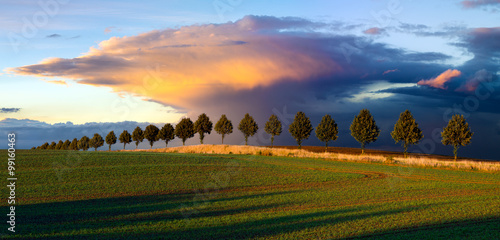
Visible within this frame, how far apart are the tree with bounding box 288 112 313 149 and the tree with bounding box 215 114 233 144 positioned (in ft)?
70.0

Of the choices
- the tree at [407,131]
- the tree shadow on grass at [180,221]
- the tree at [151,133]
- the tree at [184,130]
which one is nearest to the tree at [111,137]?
the tree at [151,133]

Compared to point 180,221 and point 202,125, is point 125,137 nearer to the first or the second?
point 202,125

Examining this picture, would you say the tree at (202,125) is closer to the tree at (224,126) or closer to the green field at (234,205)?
the tree at (224,126)

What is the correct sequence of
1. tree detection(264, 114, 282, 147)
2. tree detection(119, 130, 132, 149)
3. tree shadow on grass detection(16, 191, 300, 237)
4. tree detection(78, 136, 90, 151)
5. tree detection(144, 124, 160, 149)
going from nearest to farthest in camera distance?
tree shadow on grass detection(16, 191, 300, 237) < tree detection(264, 114, 282, 147) < tree detection(144, 124, 160, 149) < tree detection(119, 130, 132, 149) < tree detection(78, 136, 90, 151)

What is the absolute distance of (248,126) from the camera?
4198 inches

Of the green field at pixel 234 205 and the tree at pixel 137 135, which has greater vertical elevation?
the tree at pixel 137 135

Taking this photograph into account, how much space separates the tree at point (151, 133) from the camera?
370 feet

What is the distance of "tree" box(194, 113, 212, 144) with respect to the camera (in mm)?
108544

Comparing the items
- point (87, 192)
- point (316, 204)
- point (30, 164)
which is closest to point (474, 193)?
point (316, 204)

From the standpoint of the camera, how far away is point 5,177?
74.0 feet

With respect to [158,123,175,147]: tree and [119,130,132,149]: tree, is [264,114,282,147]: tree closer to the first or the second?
[158,123,175,147]: tree

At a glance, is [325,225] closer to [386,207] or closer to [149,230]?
[386,207]

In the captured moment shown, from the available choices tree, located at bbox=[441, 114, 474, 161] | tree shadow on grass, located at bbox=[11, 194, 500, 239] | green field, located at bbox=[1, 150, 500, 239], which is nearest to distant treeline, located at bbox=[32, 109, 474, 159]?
tree, located at bbox=[441, 114, 474, 161]

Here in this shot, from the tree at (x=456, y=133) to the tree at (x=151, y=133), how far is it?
267 ft
